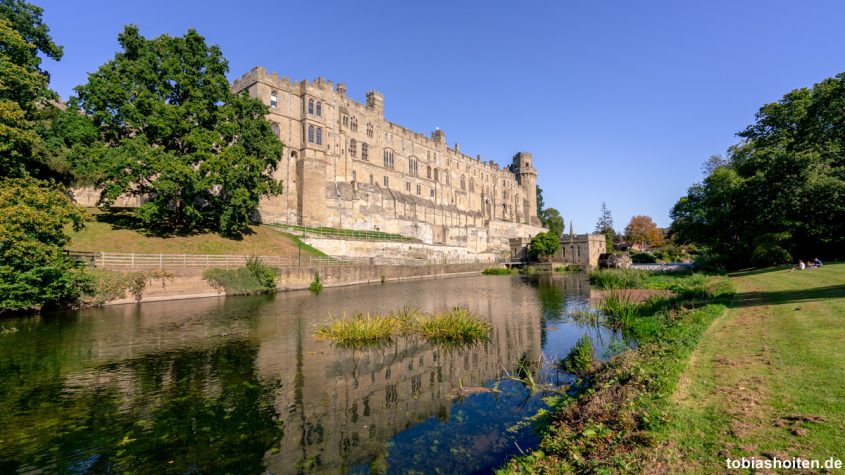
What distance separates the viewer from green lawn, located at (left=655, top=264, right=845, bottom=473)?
14.1 feet

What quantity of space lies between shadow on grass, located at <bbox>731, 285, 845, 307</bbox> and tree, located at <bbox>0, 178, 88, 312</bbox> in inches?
1121

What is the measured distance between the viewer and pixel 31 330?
15.2m

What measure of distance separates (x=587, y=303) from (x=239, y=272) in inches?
949

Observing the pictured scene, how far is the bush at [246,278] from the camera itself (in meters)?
27.7

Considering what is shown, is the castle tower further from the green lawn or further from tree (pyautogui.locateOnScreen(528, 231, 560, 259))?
the green lawn

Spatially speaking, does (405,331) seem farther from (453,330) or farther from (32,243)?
(32,243)

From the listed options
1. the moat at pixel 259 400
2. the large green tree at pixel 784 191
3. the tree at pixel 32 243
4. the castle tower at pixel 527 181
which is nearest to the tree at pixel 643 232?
the castle tower at pixel 527 181

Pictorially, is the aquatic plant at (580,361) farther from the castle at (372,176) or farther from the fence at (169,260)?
the castle at (372,176)

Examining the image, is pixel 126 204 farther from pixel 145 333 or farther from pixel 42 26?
pixel 145 333

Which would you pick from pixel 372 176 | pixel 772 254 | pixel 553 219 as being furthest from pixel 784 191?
pixel 553 219

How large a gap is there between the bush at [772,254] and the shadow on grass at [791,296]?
16.1 m

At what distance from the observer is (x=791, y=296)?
1428cm

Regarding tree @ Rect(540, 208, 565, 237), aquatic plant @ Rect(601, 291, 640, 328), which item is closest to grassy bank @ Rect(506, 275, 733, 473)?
aquatic plant @ Rect(601, 291, 640, 328)

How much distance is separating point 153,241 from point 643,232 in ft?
351
